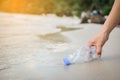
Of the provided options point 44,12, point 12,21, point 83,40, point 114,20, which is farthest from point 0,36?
point 114,20

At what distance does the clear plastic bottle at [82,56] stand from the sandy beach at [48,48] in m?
0.02

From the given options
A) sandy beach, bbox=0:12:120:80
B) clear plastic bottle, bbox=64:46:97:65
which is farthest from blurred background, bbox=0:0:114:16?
clear plastic bottle, bbox=64:46:97:65

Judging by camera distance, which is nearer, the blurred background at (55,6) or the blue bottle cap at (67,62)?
the blue bottle cap at (67,62)

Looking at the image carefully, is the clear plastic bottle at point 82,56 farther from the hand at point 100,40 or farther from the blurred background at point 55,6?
the blurred background at point 55,6

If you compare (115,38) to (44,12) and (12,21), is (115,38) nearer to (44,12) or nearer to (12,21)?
(44,12)

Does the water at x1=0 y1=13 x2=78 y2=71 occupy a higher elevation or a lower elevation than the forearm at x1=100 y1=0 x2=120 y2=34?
lower

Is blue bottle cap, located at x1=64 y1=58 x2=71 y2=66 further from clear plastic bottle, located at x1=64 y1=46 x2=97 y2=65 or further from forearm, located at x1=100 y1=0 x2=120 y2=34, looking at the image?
forearm, located at x1=100 y1=0 x2=120 y2=34

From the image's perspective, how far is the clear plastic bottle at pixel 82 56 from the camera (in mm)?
1123

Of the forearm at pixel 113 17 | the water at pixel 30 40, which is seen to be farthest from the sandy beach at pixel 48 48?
the forearm at pixel 113 17

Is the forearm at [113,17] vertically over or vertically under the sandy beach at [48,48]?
over

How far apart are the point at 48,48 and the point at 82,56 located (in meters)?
0.13

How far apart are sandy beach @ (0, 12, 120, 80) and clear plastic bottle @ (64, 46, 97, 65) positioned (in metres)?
0.02

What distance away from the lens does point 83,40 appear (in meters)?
1.26

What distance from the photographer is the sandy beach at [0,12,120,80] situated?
1.03 metres
